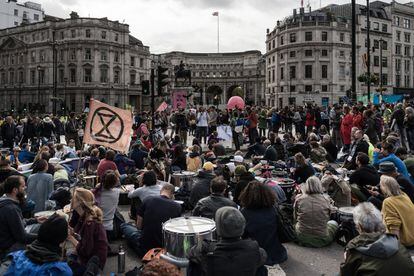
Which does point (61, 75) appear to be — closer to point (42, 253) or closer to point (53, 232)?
point (53, 232)

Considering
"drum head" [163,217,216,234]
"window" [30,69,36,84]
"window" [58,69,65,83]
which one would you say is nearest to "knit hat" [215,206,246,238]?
"drum head" [163,217,216,234]

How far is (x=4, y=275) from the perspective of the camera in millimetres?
→ 3875

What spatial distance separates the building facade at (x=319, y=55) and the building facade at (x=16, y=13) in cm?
5977

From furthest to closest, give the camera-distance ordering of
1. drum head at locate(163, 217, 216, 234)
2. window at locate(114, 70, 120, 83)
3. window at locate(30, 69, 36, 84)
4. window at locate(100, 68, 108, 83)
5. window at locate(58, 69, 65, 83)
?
window at locate(30, 69, 36, 84) < window at locate(114, 70, 120, 83) < window at locate(58, 69, 65, 83) < window at locate(100, 68, 108, 83) < drum head at locate(163, 217, 216, 234)

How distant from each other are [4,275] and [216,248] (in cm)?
220

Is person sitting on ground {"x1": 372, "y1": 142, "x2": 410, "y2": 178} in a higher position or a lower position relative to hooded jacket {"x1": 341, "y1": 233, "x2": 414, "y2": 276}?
higher

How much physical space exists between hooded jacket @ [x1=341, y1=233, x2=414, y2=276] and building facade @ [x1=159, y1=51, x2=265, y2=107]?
10930 centimetres

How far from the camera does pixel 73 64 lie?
242ft

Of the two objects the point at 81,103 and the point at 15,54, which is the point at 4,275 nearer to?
the point at 81,103

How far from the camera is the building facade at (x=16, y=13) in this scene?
90562mm

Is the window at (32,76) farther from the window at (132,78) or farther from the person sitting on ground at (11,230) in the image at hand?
the person sitting on ground at (11,230)

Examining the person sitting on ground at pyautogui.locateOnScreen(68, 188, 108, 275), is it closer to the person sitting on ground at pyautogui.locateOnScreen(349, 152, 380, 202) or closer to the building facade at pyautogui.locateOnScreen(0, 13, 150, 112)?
the person sitting on ground at pyautogui.locateOnScreen(349, 152, 380, 202)

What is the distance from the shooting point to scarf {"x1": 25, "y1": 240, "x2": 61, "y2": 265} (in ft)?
12.6

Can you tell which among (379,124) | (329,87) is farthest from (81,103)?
(379,124)
